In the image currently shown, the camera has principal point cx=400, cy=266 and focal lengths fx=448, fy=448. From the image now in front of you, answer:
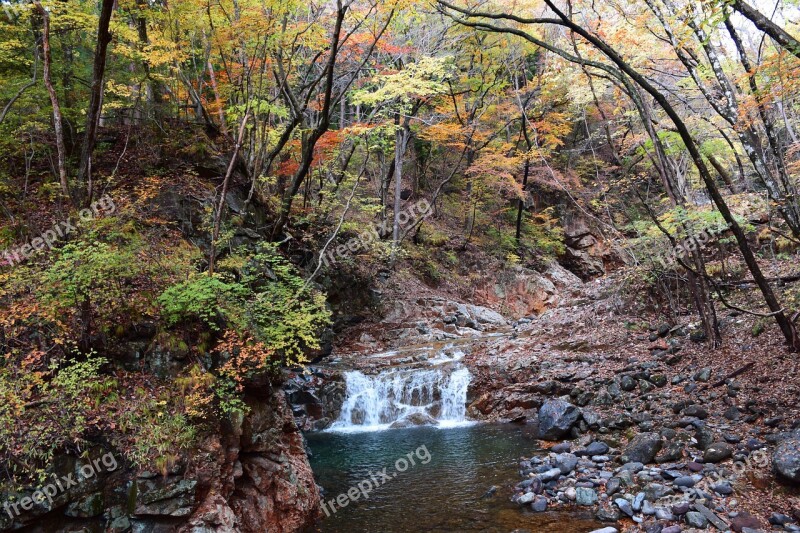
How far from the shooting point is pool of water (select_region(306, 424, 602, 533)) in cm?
582

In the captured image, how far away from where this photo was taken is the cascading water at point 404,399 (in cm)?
1124

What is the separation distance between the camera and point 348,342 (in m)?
15.2

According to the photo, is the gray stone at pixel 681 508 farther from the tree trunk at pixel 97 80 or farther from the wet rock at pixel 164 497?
the tree trunk at pixel 97 80

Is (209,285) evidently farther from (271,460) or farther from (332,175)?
(332,175)

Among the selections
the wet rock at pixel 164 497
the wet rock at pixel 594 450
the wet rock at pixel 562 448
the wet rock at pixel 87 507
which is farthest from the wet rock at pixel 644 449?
the wet rock at pixel 87 507

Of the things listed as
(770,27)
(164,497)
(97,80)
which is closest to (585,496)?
(164,497)

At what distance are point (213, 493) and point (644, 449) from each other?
6.05m

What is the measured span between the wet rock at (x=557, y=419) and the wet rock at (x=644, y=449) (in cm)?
146

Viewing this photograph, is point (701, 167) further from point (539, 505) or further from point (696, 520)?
point (539, 505)

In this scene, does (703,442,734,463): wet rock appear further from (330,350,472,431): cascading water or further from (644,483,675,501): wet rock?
(330,350,472,431): cascading water

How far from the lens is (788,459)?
5211 mm

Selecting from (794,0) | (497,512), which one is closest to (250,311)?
(497,512)

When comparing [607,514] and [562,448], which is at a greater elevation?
[607,514]

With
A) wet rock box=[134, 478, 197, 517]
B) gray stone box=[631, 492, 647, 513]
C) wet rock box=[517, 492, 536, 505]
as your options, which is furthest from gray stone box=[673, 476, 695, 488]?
wet rock box=[134, 478, 197, 517]
